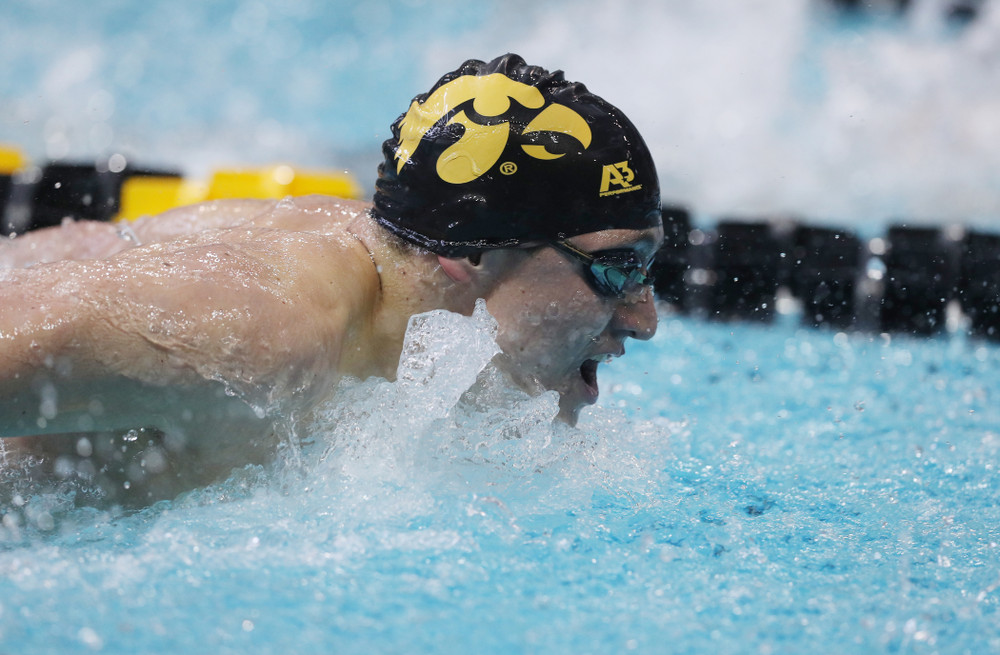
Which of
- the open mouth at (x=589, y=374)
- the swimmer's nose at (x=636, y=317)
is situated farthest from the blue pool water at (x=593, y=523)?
the swimmer's nose at (x=636, y=317)

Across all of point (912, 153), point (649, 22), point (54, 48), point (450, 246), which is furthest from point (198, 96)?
point (450, 246)

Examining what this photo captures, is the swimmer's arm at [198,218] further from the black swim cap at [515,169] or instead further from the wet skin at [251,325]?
the black swim cap at [515,169]

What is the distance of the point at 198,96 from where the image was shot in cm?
801

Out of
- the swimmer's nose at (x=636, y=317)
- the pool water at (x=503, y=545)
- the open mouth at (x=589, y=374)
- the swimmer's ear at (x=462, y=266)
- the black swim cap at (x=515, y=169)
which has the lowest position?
the pool water at (x=503, y=545)

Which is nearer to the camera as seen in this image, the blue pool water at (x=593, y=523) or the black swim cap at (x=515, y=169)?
the blue pool water at (x=593, y=523)

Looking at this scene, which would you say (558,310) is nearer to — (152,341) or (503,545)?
(503,545)

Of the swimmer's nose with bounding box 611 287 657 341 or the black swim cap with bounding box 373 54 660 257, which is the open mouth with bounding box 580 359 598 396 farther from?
the black swim cap with bounding box 373 54 660 257

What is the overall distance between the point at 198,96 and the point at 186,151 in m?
1.72

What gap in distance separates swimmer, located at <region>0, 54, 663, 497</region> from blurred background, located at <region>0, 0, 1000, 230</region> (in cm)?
377

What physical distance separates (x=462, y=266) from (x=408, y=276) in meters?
0.11

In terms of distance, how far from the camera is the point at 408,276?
6.22ft

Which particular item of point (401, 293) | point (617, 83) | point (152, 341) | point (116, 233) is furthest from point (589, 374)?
point (617, 83)

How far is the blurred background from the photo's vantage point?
652 centimetres

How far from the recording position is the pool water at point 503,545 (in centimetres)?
136
